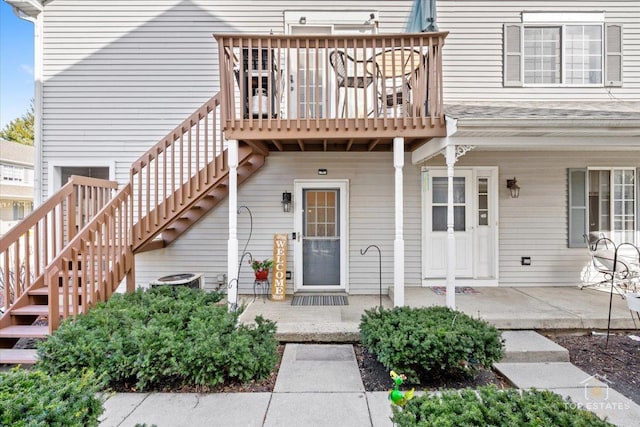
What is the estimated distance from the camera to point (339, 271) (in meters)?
5.86

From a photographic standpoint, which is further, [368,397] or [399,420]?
[368,397]

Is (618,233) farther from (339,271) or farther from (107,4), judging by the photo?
(107,4)

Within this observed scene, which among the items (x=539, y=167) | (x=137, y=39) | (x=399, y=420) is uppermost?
(x=137, y=39)

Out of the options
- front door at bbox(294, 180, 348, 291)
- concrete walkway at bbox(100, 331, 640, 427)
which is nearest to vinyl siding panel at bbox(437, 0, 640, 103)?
front door at bbox(294, 180, 348, 291)

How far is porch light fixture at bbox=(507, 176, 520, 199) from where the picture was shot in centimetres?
580

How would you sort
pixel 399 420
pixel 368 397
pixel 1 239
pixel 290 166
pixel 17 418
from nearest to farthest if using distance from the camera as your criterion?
pixel 17 418, pixel 399 420, pixel 368 397, pixel 1 239, pixel 290 166

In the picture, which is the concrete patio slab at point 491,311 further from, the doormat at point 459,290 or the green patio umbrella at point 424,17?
the green patio umbrella at point 424,17

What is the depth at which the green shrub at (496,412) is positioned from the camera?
1905 millimetres

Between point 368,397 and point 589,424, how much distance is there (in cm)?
157

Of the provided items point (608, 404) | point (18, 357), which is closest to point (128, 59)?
point (18, 357)

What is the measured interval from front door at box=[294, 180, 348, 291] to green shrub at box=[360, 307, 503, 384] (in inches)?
97.8

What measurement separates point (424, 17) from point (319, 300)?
4609 mm

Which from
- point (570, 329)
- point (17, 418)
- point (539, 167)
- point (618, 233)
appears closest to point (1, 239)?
point (17, 418)

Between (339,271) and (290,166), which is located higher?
(290,166)
